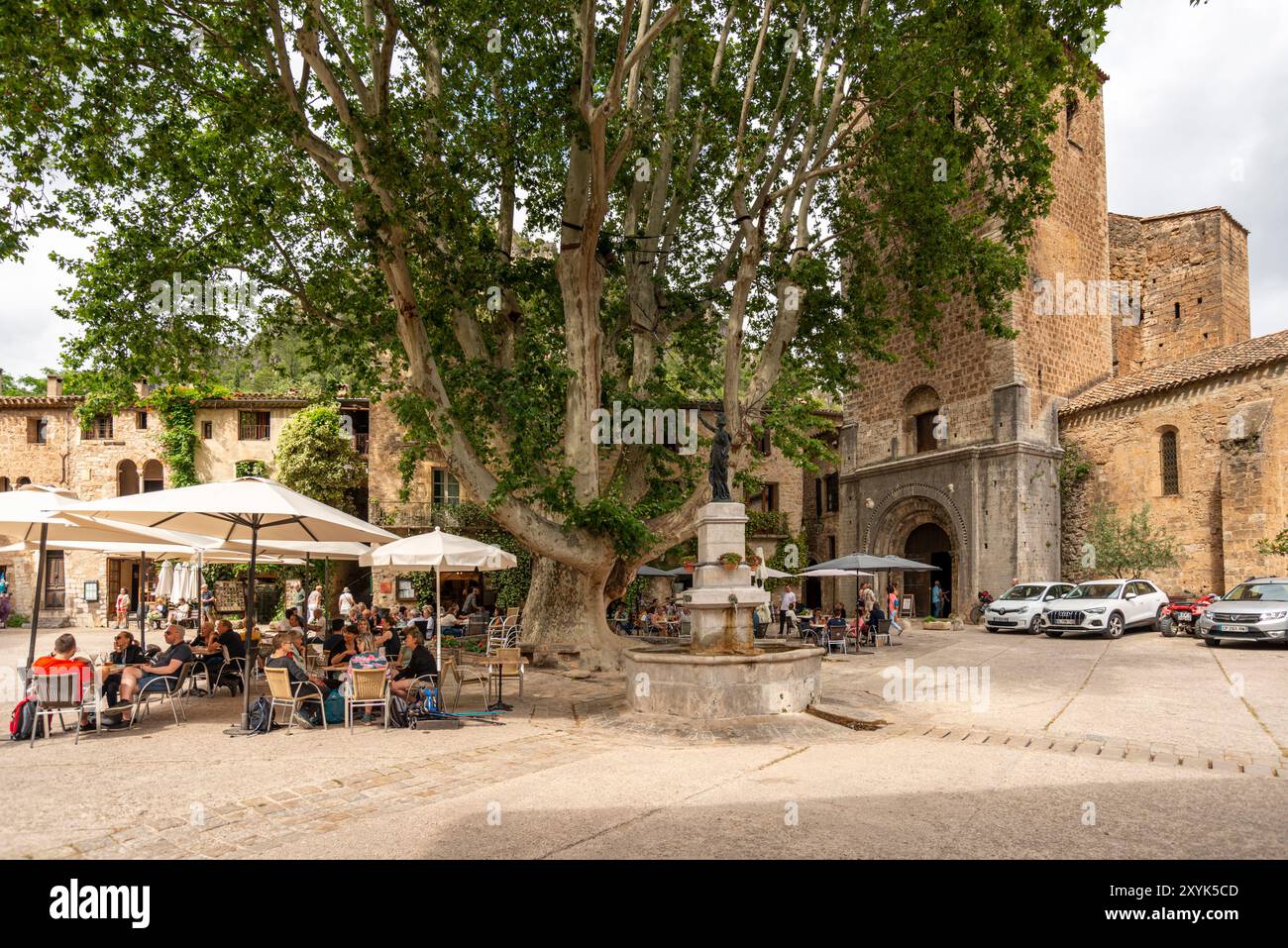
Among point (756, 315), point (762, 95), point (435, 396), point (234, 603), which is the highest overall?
point (762, 95)

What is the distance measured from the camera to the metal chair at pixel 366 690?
881 centimetres

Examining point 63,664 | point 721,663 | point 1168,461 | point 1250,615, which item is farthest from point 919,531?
point 63,664

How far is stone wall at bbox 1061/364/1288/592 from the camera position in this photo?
2169 centimetres

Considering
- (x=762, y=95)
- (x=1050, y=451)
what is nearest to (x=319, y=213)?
(x=762, y=95)

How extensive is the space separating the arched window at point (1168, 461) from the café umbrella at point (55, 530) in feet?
83.7

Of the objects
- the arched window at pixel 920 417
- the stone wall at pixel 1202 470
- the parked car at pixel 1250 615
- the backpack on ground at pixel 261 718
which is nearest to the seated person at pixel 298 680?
the backpack on ground at pixel 261 718

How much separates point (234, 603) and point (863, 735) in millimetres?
26854

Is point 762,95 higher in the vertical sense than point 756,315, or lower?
higher

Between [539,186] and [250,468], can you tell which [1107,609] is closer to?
[539,186]

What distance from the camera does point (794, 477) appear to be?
34969 millimetres

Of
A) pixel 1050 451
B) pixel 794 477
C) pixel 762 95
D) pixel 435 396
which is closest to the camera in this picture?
pixel 435 396
